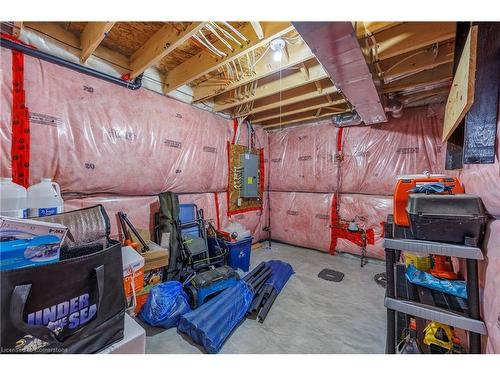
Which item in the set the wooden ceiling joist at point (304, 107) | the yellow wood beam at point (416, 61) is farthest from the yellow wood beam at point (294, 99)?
the yellow wood beam at point (416, 61)

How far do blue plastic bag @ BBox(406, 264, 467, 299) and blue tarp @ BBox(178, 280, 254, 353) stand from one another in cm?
128

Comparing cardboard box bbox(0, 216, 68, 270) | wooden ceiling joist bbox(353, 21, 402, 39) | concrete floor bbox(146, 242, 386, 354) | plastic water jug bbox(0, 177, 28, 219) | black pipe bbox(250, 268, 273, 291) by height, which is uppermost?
wooden ceiling joist bbox(353, 21, 402, 39)

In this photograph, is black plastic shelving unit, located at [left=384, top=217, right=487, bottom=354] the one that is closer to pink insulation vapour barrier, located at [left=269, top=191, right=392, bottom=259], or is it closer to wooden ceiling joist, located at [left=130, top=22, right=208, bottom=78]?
wooden ceiling joist, located at [left=130, top=22, right=208, bottom=78]

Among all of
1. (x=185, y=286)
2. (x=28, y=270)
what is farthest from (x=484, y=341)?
(x=185, y=286)

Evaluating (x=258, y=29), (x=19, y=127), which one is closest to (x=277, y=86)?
(x=258, y=29)

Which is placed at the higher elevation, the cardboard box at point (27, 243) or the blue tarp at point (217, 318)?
the cardboard box at point (27, 243)

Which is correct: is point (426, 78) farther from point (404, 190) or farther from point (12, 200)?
point (12, 200)

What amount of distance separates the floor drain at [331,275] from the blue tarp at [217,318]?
120 cm

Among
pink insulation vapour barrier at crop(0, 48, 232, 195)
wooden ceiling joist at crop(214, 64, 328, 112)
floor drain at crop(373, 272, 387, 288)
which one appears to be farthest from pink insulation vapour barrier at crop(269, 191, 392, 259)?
wooden ceiling joist at crop(214, 64, 328, 112)

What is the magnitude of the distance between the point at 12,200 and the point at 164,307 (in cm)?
127

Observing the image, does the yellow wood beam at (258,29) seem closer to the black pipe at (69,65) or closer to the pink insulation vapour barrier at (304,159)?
the black pipe at (69,65)

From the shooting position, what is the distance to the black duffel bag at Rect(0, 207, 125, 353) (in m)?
0.61

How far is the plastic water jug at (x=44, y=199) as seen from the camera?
1443 millimetres

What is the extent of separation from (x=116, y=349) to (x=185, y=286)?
3.74 ft
